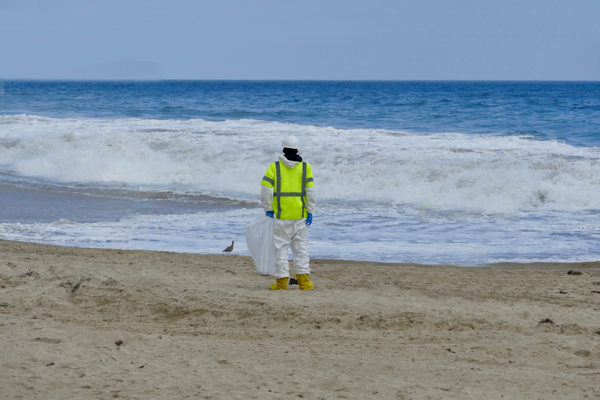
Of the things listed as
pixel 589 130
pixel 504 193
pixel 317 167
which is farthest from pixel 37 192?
pixel 589 130

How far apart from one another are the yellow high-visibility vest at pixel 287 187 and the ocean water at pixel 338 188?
2202 millimetres

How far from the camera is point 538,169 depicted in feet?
51.5

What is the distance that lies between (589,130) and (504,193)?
13187 mm

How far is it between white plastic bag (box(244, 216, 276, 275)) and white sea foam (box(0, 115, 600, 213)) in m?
6.36

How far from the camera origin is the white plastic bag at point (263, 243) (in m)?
7.01

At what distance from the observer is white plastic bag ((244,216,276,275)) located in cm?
701

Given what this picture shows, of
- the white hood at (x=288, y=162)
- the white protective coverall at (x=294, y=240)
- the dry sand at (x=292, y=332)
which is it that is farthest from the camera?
the white protective coverall at (x=294, y=240)

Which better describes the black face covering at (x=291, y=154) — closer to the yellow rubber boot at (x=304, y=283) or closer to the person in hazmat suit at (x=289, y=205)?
the person in hazmat suit at (x=289, y=205)

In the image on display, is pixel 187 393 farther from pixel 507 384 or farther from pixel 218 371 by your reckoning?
pixel 507 384

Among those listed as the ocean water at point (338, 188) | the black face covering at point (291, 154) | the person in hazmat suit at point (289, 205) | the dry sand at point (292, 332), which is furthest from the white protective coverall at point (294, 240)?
the ocean water at point (338, 188)

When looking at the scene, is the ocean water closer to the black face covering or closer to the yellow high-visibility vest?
the yellow high-visibility vest

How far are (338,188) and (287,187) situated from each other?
27.2 ft

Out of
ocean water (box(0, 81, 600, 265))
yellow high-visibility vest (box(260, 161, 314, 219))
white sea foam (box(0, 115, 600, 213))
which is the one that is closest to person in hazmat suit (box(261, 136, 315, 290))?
yellow high-visibility vest (box(260, 161, 314, 219))

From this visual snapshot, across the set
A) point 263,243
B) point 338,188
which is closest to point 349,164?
point 338,188
